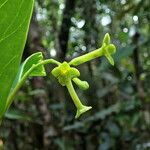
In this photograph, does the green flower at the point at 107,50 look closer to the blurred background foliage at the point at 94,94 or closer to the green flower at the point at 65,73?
the green flower at the point at 65,73

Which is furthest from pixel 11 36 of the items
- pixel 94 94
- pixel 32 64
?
pixel 94 94

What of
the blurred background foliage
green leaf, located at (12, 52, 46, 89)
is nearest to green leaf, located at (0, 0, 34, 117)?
green leaf, located at (12, 52, 46, 89)

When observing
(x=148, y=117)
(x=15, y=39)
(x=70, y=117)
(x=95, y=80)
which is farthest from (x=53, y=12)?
(x=15, y=39)

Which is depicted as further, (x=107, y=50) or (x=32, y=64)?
(x=32, y=64)

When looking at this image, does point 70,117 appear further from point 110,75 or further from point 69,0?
point 69,0

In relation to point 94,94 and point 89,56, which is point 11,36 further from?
point 94,94

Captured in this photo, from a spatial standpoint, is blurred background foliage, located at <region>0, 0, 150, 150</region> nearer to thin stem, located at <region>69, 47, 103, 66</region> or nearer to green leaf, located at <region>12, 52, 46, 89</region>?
green leaf, located at <region>12, 52, 46, 89</region>
